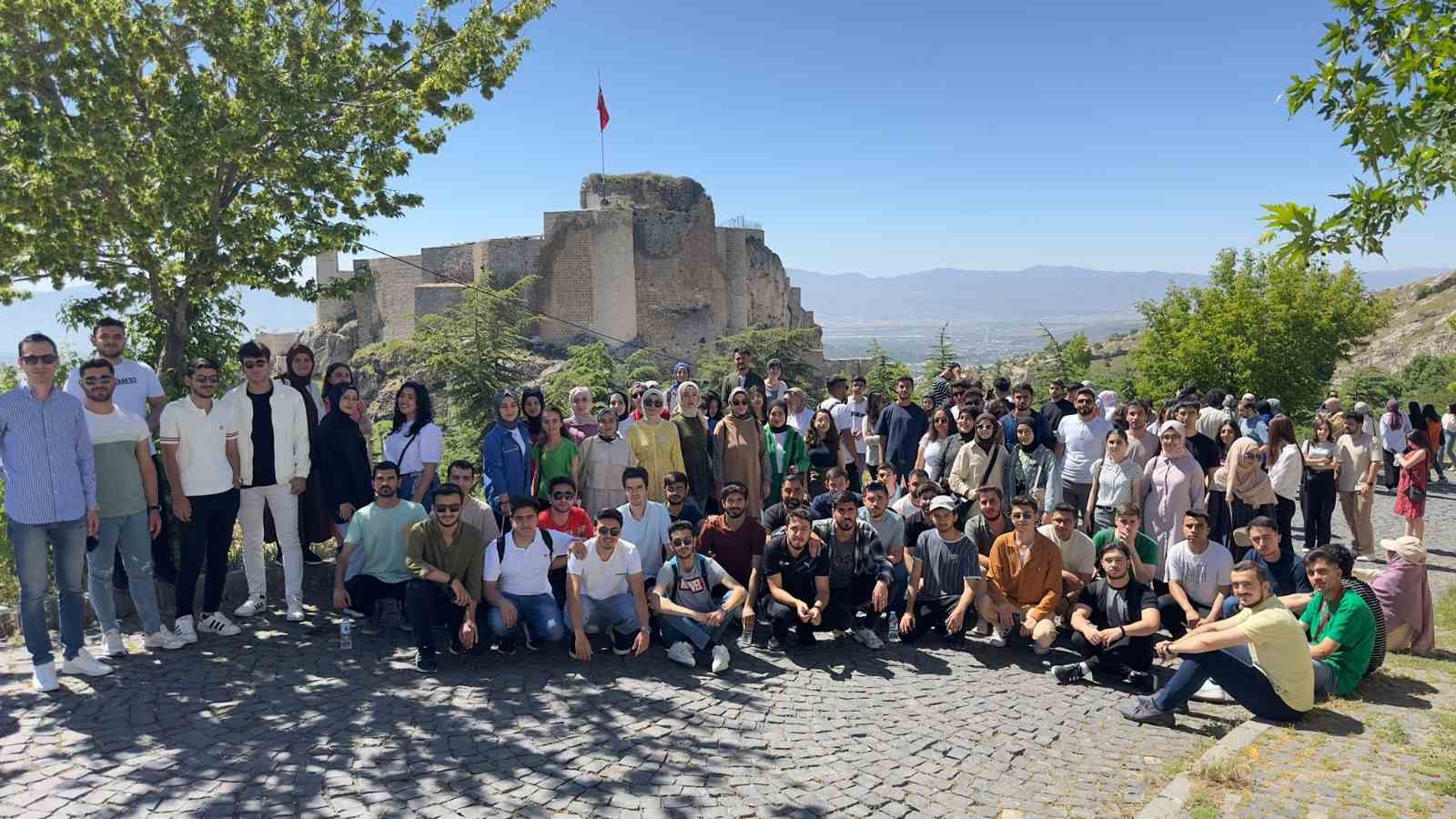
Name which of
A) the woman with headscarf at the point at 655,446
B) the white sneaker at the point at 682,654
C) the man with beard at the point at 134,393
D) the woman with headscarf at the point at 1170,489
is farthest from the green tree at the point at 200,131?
the woman with headscarf at the point at 1170,489

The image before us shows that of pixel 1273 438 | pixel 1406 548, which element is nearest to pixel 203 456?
pixel 1406 548

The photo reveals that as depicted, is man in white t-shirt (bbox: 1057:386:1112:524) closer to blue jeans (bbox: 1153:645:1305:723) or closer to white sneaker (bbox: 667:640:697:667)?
blue jeans (bbox: 1153:645:1305:723)

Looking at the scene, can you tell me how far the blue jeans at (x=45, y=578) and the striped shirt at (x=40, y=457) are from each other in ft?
0.33

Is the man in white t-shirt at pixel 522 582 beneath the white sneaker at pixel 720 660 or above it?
above

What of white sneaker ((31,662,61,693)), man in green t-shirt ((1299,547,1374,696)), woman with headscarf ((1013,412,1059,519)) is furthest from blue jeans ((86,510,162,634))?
man in green t-shirt ((1299,547,1374,696))

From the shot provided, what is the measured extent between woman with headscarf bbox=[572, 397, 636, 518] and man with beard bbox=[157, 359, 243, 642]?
2731 mm

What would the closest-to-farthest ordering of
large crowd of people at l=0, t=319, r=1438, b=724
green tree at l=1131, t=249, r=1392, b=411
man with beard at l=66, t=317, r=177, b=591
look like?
large crowd of people at l=0, t=319, r=1438, b=724 → man with beard at l=66, t=317, r=177, b=591 → green tree at l=1131, t=249, r=1392, b=411

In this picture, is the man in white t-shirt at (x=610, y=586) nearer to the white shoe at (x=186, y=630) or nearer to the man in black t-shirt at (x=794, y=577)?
the man in black t-shirt at (x=794, y=577)

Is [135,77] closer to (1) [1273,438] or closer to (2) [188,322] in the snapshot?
(2) [188,322]

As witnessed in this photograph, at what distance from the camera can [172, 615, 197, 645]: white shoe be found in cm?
637

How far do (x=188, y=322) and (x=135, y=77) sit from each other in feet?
7.86

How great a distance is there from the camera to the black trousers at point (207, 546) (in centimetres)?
657

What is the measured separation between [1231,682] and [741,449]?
461 centimetres

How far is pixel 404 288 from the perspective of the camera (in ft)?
132
